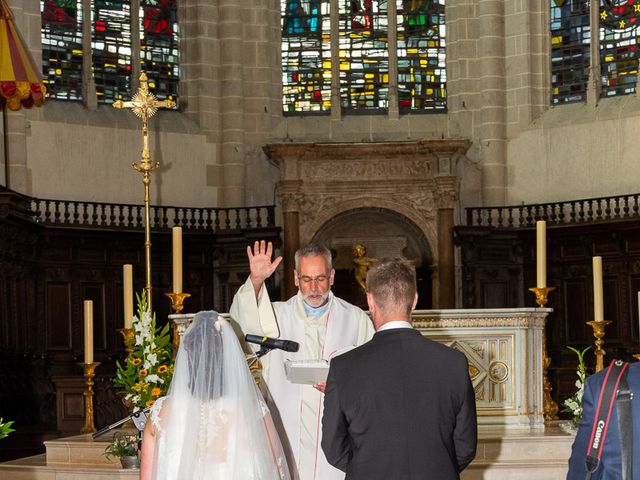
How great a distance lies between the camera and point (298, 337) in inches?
235

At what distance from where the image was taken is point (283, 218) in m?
18.0

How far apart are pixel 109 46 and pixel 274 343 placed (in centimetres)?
1361

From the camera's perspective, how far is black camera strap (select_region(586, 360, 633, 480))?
3785mm

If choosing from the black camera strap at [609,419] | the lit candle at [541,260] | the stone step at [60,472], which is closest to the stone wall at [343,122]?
the stone step at [60,472]

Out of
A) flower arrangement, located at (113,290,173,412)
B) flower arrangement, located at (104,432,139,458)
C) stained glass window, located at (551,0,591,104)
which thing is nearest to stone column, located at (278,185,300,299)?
stained glass window, located at (551,0,591,104)

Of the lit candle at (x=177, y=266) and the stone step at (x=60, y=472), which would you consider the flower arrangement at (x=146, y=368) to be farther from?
the stone step at (x=60, y=472)

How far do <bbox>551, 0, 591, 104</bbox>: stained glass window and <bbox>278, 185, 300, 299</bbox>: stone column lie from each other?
3931 mm

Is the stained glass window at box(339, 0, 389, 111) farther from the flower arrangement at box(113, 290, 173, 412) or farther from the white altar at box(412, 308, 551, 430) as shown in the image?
the flower arrangement at box(113, 290, 173, 412)

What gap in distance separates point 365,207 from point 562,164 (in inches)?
108

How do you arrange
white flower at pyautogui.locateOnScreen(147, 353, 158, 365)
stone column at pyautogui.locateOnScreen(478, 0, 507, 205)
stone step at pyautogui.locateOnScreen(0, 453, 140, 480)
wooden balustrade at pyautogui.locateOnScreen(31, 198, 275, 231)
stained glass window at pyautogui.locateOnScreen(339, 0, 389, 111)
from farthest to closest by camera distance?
stained glass window at pyautogui.locateOnScreen(339, 0, 389, 111), stone column at pyautogui.locateOnScreen(478, 0, 507, 205), wooden balustrade at pyautogui.locateOnScreen(31, 198, 275, 231), stone step at pyautogui.locateOnScreen(0, 453, 140, 480), white flower at pyautogui.locateOnScreen(147, 353, 158, 365)

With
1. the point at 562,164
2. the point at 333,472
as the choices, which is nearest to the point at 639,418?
the point at 333,472

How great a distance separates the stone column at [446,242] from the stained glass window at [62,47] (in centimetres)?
511

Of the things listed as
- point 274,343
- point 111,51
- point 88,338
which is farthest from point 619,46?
point 274,343

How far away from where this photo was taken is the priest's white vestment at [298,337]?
5.89 metres
